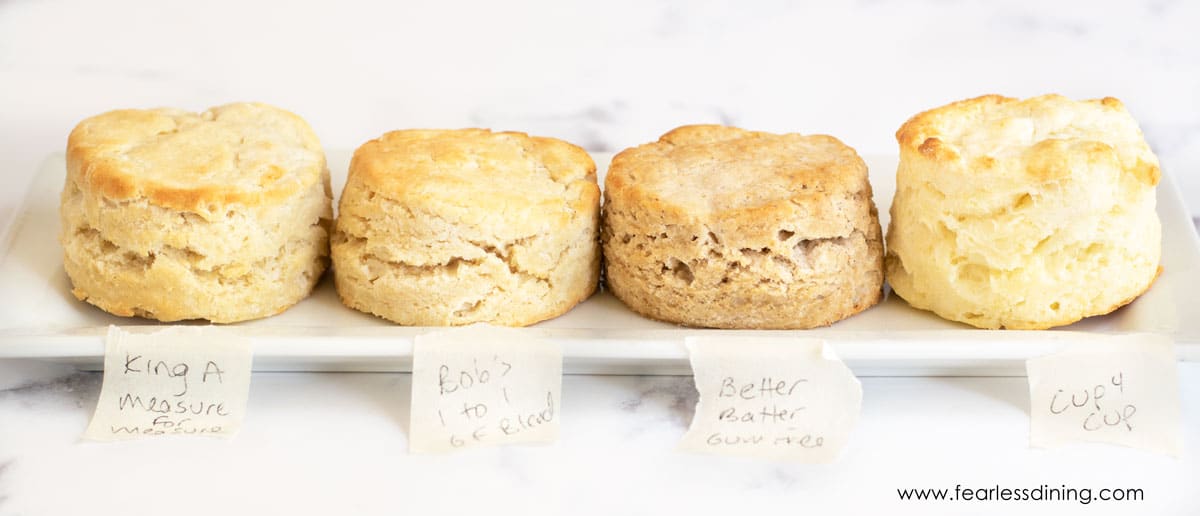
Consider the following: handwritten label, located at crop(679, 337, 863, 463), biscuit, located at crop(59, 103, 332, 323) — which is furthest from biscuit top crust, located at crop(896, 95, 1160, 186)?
biscuit, located at crop(59, 103, 332, 323)

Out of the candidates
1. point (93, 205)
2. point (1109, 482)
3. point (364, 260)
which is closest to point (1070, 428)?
point (1109, 482)

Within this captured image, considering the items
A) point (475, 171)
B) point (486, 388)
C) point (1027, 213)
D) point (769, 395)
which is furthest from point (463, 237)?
point (1027, 213)

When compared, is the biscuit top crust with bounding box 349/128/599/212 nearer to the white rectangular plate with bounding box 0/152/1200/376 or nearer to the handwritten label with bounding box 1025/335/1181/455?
the white rectangular plate with bounding box 0/152/1200/376

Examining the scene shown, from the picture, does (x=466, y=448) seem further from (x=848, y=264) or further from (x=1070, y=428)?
(x=1070, y=428)

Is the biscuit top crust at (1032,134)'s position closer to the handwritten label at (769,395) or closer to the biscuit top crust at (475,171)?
the handwritten label at (769,395)

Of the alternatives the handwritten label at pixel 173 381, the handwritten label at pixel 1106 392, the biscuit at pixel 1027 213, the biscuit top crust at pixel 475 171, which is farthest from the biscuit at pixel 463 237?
the handwritten label at pixel 1106 392
